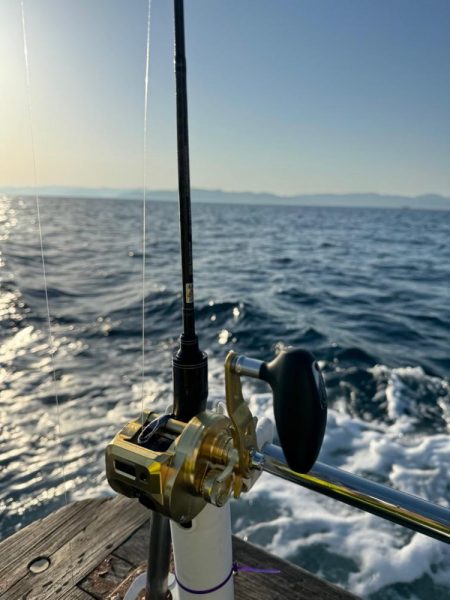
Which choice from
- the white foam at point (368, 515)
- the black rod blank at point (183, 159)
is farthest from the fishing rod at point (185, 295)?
the white foam at point (368, 515)

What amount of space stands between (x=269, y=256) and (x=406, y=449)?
11.4 metres

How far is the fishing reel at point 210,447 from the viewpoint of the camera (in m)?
0.80

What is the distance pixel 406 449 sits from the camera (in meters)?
3.91

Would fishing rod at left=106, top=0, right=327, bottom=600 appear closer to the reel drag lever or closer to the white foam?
the reel drag lever

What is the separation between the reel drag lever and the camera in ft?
2.60

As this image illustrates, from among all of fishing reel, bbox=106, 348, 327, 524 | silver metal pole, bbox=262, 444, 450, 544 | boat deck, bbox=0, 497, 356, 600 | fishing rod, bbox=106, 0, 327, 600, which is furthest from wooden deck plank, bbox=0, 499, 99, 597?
silver metal pole, bbox=262, 444, 450, 544

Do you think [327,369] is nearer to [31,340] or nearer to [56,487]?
[56,487]

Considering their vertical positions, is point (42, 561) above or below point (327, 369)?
above

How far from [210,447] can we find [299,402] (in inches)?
7.8

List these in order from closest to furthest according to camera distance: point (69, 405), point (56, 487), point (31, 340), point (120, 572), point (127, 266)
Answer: point (120, 572), point (56, 487), point (69, 405), point (31, 340), point (127, 266)

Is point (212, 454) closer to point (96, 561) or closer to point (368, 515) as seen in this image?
point (96, 561)

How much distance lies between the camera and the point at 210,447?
849 mm

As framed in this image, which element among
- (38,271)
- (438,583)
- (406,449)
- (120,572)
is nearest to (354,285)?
(406,449)

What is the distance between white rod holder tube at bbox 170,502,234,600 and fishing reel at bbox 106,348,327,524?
0.18 metres
